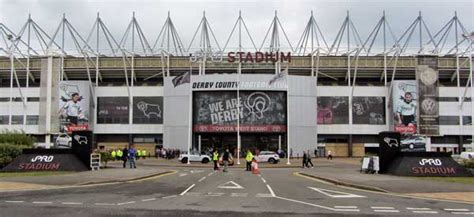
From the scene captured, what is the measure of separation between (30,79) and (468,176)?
77.3 m

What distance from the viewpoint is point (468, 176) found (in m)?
29.5

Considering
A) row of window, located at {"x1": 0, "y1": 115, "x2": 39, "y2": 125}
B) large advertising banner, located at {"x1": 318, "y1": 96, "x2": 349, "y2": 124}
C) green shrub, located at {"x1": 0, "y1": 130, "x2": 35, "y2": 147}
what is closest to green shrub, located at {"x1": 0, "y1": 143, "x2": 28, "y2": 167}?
green shrub, located at {"x1": 0, "y1": 130, "x2": 35, "y2": 147}

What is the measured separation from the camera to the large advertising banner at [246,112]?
→ 79.1 meters

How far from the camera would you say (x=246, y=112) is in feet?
260

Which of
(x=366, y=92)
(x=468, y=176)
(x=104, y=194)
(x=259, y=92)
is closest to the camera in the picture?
(x=104, y=194)

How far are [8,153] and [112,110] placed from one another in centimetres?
5198

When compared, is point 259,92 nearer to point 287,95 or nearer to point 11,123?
point 287,95

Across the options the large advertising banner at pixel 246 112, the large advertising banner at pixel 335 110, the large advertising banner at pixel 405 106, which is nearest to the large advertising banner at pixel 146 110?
the large advertising banner at pixel 246 112

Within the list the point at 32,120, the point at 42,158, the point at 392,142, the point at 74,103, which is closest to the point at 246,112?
the point at 74,103

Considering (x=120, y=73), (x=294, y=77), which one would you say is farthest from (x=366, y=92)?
(x=120, y=73)

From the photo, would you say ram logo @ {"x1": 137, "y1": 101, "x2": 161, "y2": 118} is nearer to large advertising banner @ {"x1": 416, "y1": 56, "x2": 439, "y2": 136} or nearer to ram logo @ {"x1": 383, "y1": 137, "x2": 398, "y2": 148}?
large advertising banner @ {"x1": 416, "y1": 56, "x2": 439, "y2": 136}

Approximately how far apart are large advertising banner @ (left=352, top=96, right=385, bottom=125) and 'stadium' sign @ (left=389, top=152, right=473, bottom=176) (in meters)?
53.7

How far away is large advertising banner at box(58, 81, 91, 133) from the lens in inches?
3248

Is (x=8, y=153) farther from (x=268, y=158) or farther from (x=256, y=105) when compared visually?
(x=256, y=105)
